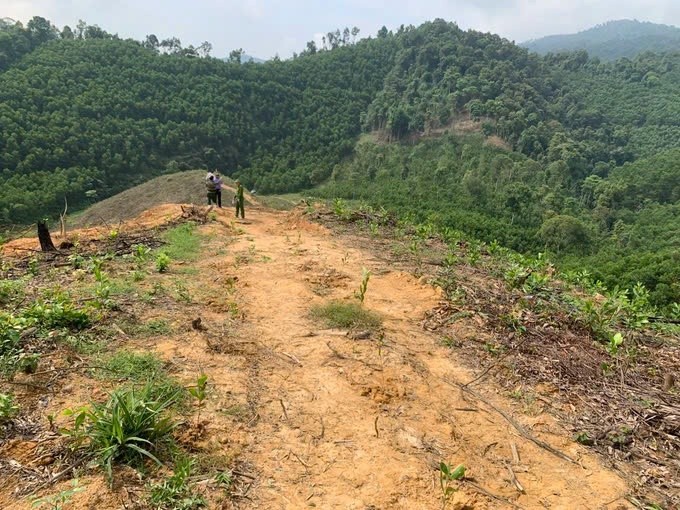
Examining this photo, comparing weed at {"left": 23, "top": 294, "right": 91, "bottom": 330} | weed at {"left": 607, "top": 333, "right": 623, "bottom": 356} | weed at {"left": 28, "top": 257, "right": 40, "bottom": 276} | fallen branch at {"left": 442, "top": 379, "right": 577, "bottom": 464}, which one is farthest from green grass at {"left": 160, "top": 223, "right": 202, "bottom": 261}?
weed at {"left": 607, "top": 333, "right": 623, "bottom": 356}

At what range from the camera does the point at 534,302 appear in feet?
21.3

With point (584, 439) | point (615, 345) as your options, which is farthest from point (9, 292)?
point (615, 345)

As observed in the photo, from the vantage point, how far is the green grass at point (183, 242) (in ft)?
27.7

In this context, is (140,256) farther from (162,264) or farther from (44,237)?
(44,237)

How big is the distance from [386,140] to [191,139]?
26.5m

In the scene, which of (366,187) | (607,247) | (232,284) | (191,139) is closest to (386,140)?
(366,187)

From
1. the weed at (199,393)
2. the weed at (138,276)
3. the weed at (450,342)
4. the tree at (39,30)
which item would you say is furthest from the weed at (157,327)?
the tree at (39,30)

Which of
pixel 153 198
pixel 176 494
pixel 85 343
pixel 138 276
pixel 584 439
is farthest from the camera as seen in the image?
pixel 153 198

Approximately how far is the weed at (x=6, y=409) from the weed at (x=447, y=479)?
3.11m

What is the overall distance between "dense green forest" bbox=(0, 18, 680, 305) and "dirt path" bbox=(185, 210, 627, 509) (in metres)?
17.9

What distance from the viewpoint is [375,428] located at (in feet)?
12.7

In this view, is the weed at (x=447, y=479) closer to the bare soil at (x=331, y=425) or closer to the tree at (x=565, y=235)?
the bare soil at (x=331, y=425)

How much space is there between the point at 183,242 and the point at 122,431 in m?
6.65

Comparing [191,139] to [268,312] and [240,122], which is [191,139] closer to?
[240,122]
